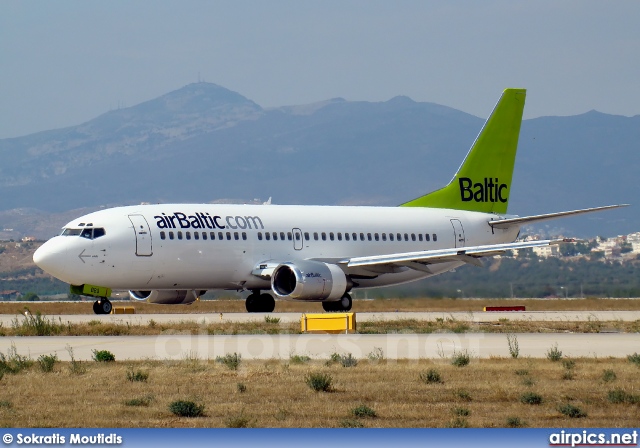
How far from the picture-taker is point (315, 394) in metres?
18.8

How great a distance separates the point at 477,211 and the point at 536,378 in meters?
32.2

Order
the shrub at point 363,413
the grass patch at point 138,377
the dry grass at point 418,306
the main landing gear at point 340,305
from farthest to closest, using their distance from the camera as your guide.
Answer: the dry grass at point 418,306, the main landing gear at point 340,305, the grass patch at point 138,377, the shrub at point 363,413

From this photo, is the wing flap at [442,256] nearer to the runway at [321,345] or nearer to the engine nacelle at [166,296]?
the engine nacelle at [166,296]

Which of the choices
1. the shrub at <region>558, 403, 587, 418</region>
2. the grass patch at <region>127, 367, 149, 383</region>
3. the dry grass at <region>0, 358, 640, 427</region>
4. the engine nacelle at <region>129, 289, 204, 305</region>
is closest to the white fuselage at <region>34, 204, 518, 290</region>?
the engine nacelle at <region>129, 289, 204, 305</region>

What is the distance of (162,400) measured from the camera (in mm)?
18219

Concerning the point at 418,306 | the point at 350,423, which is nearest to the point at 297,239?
the point at 418,306

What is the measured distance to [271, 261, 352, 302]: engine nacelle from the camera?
42062 millimetres

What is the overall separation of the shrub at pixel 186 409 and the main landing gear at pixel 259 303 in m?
28.3

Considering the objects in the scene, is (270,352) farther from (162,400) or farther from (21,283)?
(21,283)

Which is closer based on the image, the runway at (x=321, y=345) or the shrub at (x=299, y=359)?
the shrub at (x=299, y=359)

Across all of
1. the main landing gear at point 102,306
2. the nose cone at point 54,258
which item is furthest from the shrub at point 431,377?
the main landing gear at point 102,306

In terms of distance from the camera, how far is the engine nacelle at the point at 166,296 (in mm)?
44438

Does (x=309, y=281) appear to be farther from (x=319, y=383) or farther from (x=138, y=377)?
(x=319, y=383)

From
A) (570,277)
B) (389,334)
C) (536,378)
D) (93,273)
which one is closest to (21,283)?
(570,277)
